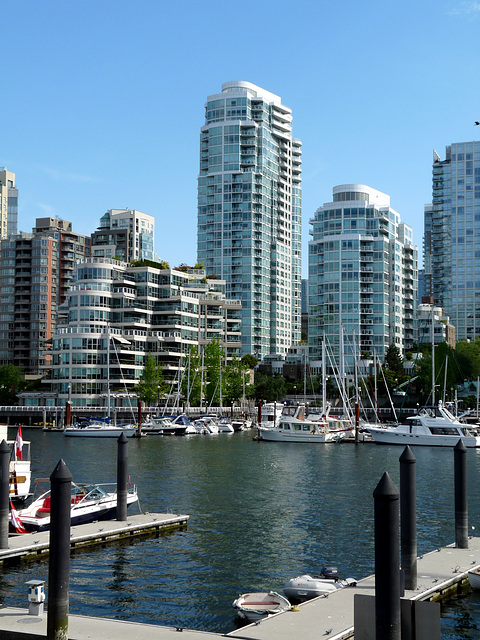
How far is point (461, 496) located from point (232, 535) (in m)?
13.3

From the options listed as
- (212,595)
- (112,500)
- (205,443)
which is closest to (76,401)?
(205,443)

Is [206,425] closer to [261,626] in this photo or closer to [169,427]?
[169,427]

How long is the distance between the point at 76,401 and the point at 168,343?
85.6 feet

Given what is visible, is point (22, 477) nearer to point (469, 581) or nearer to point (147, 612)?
point (147, 612)

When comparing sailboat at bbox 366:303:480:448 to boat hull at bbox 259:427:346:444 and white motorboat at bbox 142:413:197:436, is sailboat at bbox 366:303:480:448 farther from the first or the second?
white motorboat at bbox 142:413:197:436

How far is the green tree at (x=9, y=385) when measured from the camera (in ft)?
616

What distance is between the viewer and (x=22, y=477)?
54.2m

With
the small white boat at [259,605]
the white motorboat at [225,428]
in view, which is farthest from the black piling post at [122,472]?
the white motorboat at [225,428]

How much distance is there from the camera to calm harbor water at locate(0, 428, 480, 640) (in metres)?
29.4

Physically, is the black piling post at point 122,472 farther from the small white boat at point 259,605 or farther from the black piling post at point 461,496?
the black piling post at point 461,496

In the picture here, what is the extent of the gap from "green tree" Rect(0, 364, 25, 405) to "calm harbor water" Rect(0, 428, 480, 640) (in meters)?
101

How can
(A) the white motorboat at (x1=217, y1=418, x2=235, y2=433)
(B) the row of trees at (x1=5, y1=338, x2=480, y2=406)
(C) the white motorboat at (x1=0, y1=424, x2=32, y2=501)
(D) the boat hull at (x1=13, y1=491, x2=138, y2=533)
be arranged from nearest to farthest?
(D) the boat hull at (x1=13, y1=491, x2=138, y2=533), (C) the white motorboat at (x1=0, y1=424, x2=32, y2=501), (A) the white motorboat at (x1=217, y1=418, x2=235, y2=433), (B) the row of trees at (x1=5, y1=338, x2=480, y2=406)

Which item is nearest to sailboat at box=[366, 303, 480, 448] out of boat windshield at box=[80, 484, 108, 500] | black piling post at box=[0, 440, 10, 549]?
boat windshield at box=[80, 484, 108, 500]

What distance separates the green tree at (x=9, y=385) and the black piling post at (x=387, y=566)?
174941 millimetres
